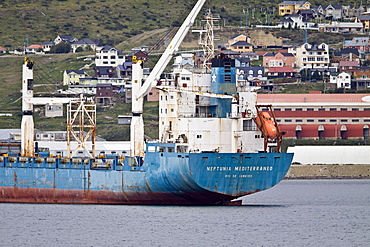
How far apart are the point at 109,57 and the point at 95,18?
34.6m

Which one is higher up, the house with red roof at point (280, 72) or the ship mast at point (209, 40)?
the house with red roof at point (280, 72)

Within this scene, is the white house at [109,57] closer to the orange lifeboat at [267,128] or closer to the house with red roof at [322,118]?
the house with red roof at [322,118]

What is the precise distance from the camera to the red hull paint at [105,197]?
56625 millimetres

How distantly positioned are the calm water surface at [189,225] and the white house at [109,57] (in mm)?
96690

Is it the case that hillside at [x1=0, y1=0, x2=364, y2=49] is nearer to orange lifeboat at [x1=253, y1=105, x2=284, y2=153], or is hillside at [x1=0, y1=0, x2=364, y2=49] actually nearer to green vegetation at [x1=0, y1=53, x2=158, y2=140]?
green vegetation at [x1=0, y1=53, x2=158, y2=140]

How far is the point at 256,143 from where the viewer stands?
57.3 metres

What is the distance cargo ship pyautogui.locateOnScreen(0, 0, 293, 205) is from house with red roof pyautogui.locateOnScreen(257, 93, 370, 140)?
5221 cm

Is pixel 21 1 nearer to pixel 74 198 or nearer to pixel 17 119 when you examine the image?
pixel 17 119

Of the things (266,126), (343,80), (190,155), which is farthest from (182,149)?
(343,80)

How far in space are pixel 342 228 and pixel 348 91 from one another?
88.2 m

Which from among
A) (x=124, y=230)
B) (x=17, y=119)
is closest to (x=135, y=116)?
(x=124, y=230)

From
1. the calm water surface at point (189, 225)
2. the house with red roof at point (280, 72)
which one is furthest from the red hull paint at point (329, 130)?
the calm water surface at point (189, 225)

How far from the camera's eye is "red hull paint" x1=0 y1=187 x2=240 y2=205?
186 ft

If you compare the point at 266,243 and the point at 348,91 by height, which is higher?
the point at 348,91
